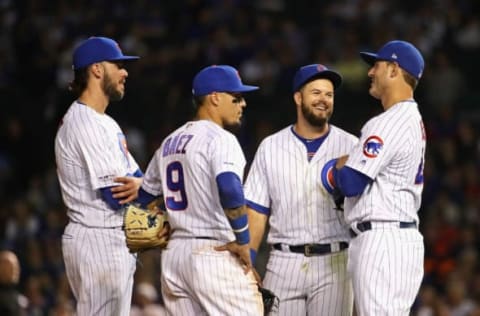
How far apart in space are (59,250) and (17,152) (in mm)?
2103

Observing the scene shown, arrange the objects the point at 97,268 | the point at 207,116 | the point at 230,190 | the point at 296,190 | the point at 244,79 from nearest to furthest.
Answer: the point at 230,190, the point at 207,116, the point at 97,268, the point at 296,190, the point at 244,79

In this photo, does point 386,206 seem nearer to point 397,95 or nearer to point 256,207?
point 397,95

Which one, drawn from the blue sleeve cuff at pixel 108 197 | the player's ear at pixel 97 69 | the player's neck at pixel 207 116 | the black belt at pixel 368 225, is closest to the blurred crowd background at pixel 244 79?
the blue sleeve cuff at pixel 108 197

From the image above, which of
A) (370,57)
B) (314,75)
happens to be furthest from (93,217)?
(370,57)

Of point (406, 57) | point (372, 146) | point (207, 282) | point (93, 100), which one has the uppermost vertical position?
point (406, 57)

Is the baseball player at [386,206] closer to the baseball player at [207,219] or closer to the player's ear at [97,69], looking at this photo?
the baseball player at [207,219]

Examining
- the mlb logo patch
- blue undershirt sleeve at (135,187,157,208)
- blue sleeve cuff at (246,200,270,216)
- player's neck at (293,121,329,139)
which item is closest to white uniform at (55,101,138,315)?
blue undershirt sleeve at (135,187,157,208)

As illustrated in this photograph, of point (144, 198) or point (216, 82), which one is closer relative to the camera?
point (216, 82)

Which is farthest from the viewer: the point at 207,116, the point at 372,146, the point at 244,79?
the point at 244,79

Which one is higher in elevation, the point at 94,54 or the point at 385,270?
the point at 94,54

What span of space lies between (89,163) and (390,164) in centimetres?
186

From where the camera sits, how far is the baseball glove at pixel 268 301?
6.97 m

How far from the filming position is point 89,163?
7.15 metres

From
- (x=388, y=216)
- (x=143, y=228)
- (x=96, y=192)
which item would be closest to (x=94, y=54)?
(x=96, y=192)
